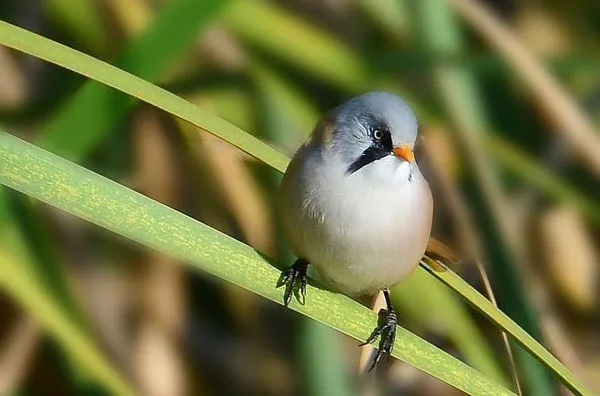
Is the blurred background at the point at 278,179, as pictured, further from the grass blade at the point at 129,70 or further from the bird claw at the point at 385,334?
the bird claw at the point at 385,334

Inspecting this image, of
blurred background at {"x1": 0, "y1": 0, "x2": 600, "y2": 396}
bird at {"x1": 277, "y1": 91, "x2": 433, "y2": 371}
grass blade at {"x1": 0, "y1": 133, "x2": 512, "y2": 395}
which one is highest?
blurred background at {"x1": 0, "y1": 0, "x2": 600, "y2": 396}

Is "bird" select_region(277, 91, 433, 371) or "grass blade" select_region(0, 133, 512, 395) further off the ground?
"bird" select_region(277, 91, 433, 371)

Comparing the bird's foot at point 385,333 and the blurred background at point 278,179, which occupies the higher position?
the blurred background at point 278,179

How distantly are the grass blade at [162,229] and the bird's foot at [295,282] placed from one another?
22mm

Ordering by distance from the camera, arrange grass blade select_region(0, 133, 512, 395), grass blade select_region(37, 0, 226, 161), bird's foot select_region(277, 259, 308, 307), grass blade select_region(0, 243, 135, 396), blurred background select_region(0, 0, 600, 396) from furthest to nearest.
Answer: blurred background select_region(0, 0, 600, 396) < grass blade select_region(0, 243, 135, 396) < grass blade select_region(37, 0, 226, 161) < bird's foot select_region(277, 259, 308, 307) < grass blade select_region(0, 133, 512, 395)

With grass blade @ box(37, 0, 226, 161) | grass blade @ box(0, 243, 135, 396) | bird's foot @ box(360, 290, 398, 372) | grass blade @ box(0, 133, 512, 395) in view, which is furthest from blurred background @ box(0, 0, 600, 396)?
grass blade @ box(0, 133, 512, 395)

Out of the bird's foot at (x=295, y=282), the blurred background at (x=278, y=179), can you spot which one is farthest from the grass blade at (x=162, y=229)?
the blurred background at (x=278, y=179)

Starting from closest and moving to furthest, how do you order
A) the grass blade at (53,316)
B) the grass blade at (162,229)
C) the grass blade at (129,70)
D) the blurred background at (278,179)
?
the grass blade at (162,229) → the grass blade at (129,70) → the grass blade at (53,316) → the blurred background at (278,179)

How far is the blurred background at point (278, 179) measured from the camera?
1.49 m

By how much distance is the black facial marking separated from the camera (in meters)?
0.93

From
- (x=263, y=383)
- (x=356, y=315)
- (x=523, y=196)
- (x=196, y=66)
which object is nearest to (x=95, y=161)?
(x=196, y=66)

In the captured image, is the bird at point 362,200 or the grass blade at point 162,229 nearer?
the grass blade at point 162,229

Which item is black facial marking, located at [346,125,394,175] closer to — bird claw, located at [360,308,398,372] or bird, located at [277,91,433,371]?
bird, located at [277,91,433,371]

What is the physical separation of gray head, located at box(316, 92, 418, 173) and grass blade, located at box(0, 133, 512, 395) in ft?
0.44
